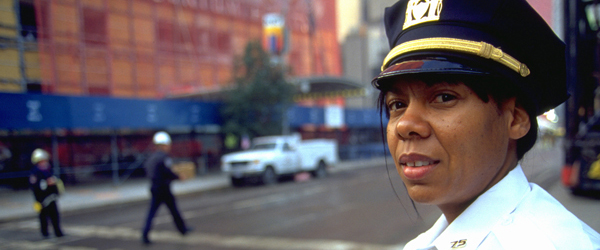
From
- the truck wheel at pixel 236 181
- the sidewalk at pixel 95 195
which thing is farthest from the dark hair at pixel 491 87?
the truck wheel at pixel 236 181

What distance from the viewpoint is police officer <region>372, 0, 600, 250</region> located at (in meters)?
1.05

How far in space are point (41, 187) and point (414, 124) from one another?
8.79 meters

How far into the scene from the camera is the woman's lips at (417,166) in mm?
1096

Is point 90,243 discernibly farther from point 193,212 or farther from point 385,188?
point 385,188

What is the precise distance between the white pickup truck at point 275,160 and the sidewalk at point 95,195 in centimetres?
98

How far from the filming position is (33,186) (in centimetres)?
807

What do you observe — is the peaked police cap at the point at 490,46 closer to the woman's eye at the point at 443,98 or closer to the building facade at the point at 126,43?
the woman's eye at the point at 443,98

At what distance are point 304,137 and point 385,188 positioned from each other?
1394cm

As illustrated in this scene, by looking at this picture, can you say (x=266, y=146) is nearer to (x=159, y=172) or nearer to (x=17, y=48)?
(x=159, y=172)

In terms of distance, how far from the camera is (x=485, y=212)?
1054 mm

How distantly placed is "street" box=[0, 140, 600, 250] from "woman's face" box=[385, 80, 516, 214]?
3786mm

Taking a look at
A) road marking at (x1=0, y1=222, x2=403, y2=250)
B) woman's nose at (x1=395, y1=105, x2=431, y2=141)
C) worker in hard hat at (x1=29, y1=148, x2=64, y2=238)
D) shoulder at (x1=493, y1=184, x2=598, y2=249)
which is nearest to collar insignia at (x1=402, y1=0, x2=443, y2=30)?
woman's nose at (x1=395, y1=105, x2=431, y2=141)

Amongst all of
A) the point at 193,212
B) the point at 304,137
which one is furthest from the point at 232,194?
the point at 304,137

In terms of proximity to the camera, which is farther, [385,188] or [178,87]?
[178,87]
